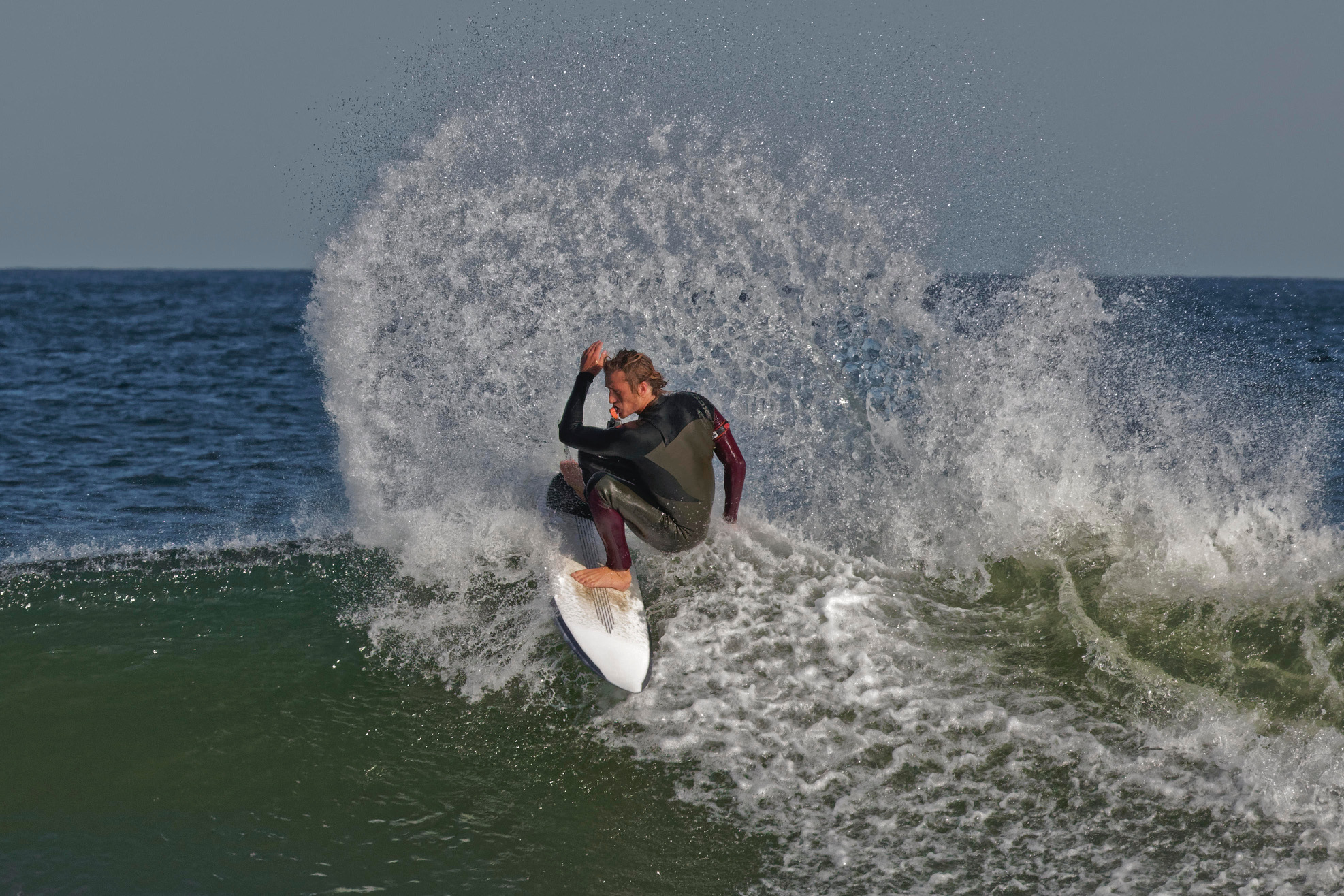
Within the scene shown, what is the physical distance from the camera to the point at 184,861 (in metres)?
4.65

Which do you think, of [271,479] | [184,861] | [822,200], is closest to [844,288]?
[822,200]

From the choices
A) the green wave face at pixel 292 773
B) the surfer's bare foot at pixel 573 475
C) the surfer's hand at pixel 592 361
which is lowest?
the green wave face at pixel 292 773

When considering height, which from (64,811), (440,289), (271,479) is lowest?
(64,811)

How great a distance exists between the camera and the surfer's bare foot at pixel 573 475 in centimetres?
659

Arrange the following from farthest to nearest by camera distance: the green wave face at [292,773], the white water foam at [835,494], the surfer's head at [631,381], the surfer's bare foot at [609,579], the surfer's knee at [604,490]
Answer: the surfer's bare foot at [609,579], the surfer's knee at [604,490], the surfer's head at [631,381], the white water foam at [835,494], the green wave face at [292,773]

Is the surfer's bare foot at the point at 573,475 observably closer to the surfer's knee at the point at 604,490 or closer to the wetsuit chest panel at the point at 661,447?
the wetsuit chest panel at the point at 661,447

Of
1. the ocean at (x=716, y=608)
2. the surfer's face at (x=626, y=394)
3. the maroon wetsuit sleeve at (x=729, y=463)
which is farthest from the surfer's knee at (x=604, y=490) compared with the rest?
the ocean at (x=716, y=608)

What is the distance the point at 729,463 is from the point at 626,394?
0.91 m

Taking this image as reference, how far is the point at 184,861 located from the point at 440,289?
202 inches

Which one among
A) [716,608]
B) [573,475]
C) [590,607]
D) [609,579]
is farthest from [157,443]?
[716,608]

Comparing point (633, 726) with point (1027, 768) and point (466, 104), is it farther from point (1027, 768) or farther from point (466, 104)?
point (466, 104)

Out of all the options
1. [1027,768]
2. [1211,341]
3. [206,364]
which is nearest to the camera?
[1027,768]

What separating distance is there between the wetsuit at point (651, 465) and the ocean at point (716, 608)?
0.65 meters

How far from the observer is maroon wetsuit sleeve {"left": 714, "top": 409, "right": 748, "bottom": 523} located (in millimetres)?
6129
